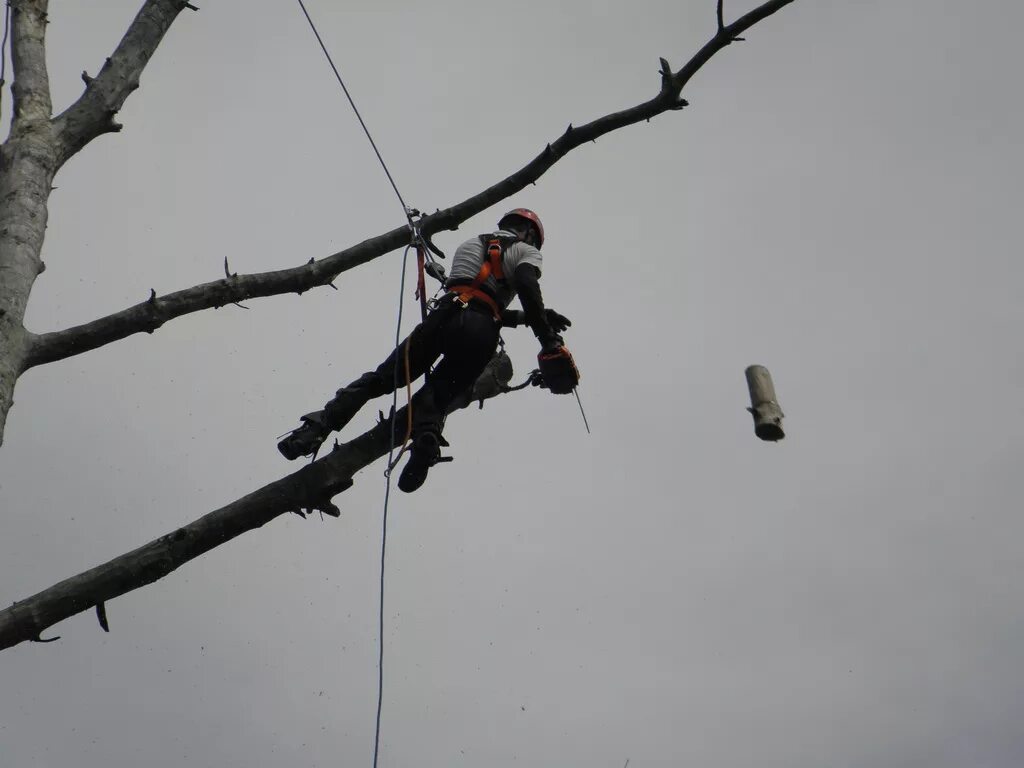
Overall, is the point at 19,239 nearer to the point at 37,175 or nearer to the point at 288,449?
the point at 37,175

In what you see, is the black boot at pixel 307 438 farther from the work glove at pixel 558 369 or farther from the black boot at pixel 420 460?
the work glove at pixel 558 369

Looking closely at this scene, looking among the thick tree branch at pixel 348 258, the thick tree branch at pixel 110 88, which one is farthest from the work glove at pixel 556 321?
the thick tree branch at pixel 110 88

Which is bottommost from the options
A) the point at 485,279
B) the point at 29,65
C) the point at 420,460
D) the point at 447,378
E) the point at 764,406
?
the point at 420,460

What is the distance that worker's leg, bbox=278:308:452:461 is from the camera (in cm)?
489

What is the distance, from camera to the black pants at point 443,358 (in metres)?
4.96

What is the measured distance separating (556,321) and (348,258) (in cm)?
105

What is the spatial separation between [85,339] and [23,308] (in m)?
0.27

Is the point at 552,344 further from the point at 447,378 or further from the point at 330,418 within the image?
the point at 330,418

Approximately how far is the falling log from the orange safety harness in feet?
4.12

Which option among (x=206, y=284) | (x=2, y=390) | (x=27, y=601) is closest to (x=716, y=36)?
(x=206, y=284)

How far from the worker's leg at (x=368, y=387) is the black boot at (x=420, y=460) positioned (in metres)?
0.35

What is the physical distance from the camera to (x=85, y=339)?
178 inches

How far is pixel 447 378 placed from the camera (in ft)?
16.6

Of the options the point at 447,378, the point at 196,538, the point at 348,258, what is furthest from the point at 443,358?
the point at 196,538
